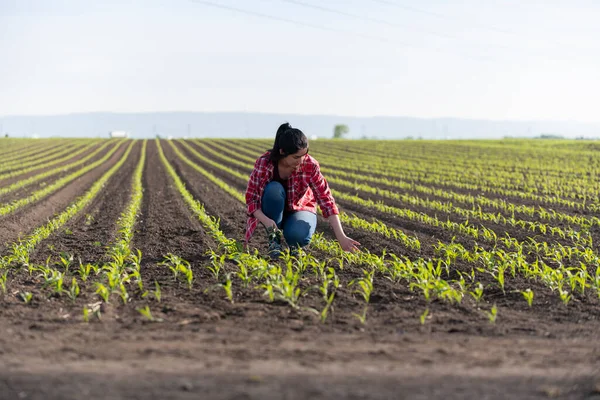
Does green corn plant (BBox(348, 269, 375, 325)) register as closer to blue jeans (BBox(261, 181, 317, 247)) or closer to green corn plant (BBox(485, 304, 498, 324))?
green corn plant (BBox(485, 304, 498, 324))

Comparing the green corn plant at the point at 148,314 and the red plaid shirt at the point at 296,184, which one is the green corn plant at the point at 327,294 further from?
the green corn plant at the point at 148,314

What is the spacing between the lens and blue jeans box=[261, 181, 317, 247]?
695 cm

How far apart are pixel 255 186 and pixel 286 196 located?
0.40 m

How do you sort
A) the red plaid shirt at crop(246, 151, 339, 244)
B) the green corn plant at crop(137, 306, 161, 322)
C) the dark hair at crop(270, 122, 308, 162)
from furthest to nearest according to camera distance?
the red plaid shirt at crop(246, 151, 339, 244) → the dark hair at crop(270, 122, 308, 162) → the green corn plant at crop(137, 306, 161, 322)

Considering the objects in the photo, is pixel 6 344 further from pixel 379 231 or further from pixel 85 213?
pixel 85 213

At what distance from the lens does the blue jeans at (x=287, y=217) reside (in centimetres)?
695

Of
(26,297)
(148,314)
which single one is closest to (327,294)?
(148,314)

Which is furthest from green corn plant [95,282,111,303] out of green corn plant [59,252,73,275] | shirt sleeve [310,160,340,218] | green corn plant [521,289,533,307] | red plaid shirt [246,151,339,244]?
green corn plant [521,289,533,307]

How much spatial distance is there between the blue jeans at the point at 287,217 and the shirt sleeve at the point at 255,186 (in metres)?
0.09

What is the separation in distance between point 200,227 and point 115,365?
23.4ft

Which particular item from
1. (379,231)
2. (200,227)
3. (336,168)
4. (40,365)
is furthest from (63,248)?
(336,168)

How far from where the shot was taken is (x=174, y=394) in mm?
3158

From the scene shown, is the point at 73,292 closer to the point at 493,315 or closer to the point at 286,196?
the point at 286,196

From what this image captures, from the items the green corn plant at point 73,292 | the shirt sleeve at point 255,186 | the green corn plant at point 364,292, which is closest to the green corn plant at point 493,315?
the green corn plant at point 364,292
